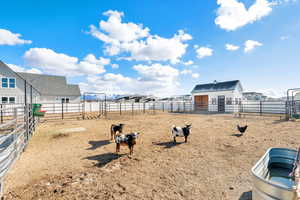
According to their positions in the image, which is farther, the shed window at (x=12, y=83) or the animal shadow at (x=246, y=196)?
the shed window at (x=12, y=83)

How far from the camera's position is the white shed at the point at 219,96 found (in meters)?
18.2

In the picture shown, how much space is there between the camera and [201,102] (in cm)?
2166

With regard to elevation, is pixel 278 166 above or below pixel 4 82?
below

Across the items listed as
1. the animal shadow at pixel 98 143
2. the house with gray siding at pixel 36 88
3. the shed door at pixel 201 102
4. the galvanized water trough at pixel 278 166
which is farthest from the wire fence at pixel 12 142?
the shed door at pixel 201 102

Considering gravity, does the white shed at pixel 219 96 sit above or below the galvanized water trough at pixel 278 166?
above

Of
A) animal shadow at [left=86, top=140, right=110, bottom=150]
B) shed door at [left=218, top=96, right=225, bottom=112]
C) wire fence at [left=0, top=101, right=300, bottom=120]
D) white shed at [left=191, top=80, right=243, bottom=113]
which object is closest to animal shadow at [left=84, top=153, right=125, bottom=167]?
animal shadow at [left=86, top=140, right=110, bottom=150]

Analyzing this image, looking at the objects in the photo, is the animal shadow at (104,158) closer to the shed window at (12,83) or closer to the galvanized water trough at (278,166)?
the galvanized water trough at (278,166)

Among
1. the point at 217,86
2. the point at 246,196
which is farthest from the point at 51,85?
the point at 246,196

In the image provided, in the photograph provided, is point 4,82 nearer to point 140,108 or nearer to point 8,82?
point 8,82

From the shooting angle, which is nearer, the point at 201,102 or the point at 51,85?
the point at 201,102

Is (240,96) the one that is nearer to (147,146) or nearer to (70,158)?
(147,146)

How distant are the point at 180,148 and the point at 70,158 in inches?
141

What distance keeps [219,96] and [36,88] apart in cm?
2762

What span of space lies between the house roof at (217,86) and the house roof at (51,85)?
2132 centimetres
